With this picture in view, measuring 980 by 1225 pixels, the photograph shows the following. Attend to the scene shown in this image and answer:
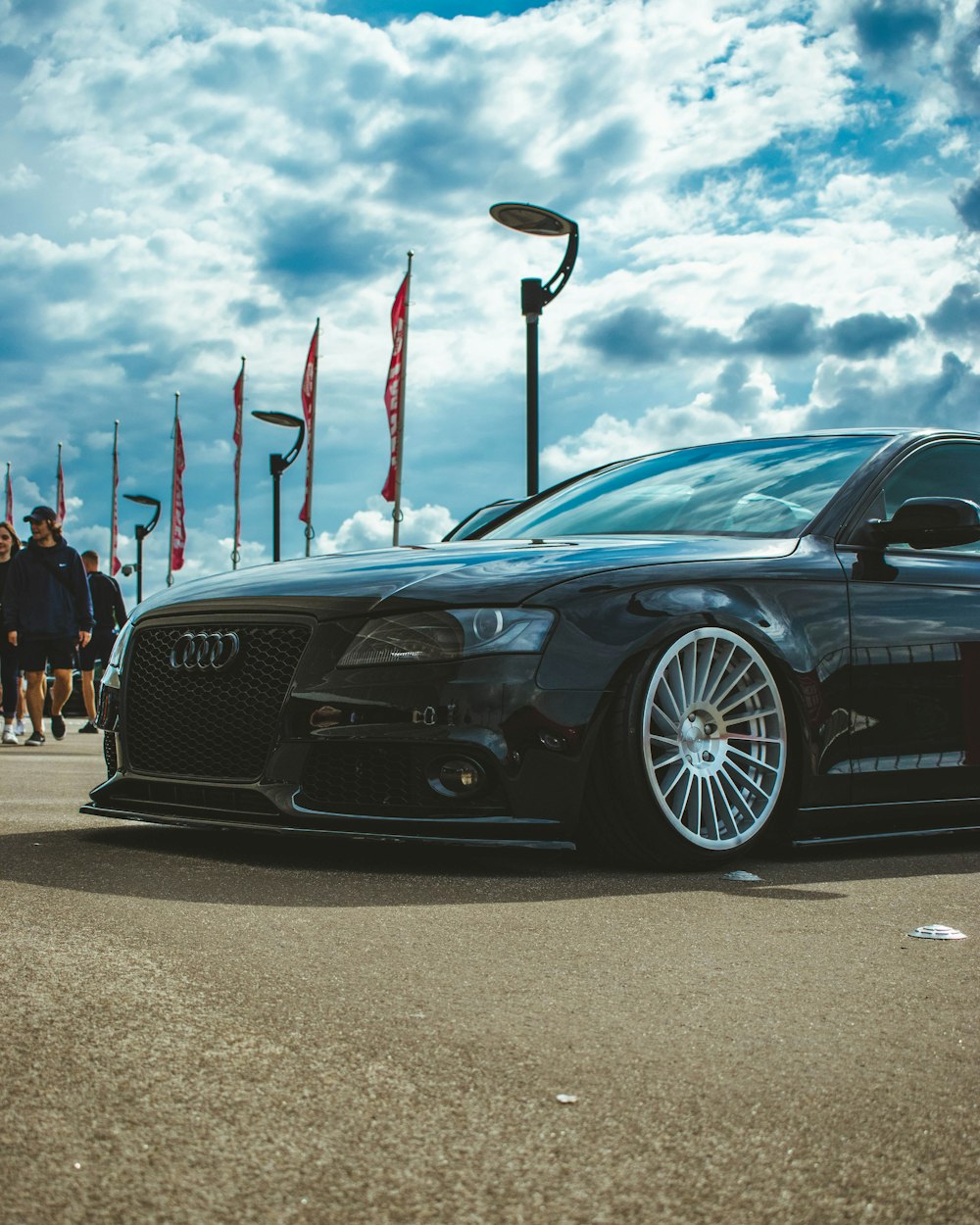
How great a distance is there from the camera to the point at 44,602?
12156 mm

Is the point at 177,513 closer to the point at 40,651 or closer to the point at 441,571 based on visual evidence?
the point at 40,651

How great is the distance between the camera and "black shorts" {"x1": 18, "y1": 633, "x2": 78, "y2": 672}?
1228cm

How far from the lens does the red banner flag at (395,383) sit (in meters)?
24.1

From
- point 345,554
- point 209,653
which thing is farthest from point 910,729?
point 209,653

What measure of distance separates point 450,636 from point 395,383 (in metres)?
20.3

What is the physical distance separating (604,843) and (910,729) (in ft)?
4.22

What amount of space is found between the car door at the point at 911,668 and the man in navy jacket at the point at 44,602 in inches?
317

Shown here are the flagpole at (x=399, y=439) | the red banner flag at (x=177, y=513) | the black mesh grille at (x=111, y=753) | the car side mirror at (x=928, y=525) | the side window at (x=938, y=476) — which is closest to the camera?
the car side mirror at (x=928, y=525)

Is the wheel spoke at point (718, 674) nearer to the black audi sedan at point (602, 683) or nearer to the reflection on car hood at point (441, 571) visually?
the black audi sedan at point (602, 683)

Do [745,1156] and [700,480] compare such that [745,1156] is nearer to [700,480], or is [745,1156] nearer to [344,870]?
[344,870]

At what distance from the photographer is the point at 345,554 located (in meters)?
5.33

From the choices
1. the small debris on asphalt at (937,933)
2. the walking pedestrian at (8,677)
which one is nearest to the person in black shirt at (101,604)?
the walking pedestrian at (8,677)

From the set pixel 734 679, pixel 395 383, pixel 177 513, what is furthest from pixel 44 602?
pixel 177 513

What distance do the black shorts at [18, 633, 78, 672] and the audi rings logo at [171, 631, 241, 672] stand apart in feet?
25.1
